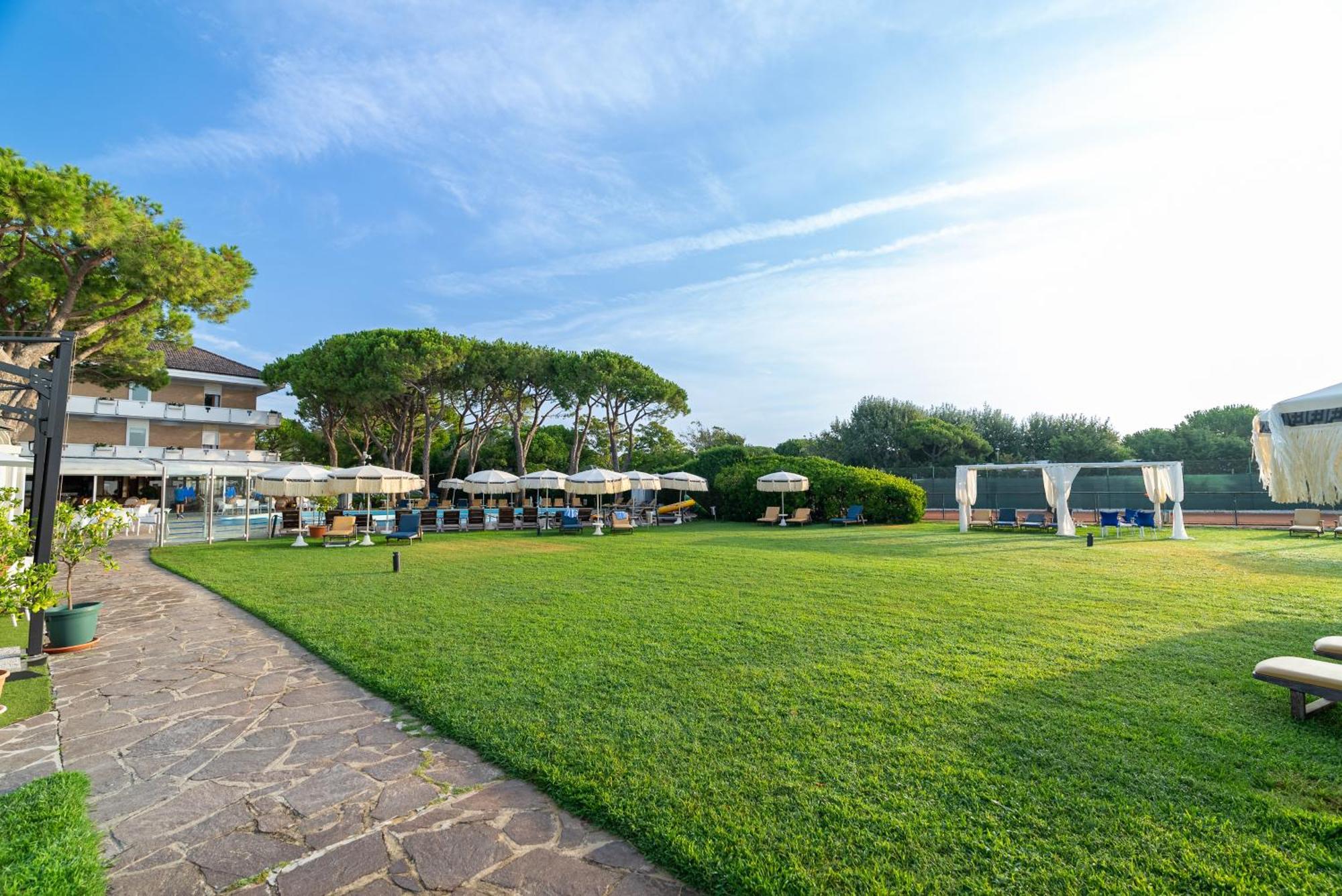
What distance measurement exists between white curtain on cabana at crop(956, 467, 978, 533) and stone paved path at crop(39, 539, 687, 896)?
18.9m

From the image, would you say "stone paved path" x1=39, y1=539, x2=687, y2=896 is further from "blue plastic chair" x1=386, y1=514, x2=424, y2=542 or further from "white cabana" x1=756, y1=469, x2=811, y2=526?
"white cabana" x1=756, y1=469, x2=811, y2=526

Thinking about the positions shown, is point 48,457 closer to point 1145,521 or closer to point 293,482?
point 293,482

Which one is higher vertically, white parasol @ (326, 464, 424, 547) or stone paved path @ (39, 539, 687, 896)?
white parasol @ (326, 464, 424, 547)

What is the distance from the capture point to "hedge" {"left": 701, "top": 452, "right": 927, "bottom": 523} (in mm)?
22125

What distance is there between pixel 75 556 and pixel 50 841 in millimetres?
4612

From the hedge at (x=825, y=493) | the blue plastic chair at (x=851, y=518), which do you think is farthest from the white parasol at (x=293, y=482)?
the blue plastic chair at (x=851, y=518)

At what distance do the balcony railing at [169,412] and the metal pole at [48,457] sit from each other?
92.5 feet

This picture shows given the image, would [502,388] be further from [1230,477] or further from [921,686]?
[1230,477]

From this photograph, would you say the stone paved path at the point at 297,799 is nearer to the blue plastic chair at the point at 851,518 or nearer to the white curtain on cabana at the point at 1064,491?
the white curtain on cabana at the point at 1064,491

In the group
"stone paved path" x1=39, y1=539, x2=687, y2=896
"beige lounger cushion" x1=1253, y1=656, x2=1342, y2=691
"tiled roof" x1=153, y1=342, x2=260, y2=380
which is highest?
"tiled roof" x1=153, y1=342, x2=260, y2=380

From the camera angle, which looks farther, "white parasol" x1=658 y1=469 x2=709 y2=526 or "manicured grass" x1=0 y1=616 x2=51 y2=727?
"white parasol" x1=658 y1=469 x2=709 y2=526

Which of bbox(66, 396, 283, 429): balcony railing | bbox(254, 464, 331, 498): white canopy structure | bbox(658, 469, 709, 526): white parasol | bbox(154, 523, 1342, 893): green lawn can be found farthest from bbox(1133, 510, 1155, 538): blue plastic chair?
bbox(66, 396, 283, 429): balcony railing

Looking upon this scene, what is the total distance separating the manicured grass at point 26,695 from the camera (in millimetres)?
4070

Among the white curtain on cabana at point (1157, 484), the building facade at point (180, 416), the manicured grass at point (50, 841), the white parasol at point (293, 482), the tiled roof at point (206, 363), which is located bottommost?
the manicured grass at point (50, 841)
